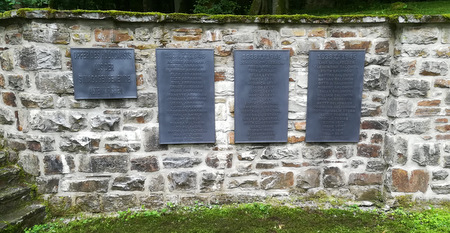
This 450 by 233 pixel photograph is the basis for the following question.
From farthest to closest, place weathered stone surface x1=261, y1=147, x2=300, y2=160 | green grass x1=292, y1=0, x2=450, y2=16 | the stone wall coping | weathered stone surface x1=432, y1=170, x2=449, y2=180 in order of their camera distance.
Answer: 1. green grass x1=292, y1=0, x2=450, y2=16
2. weathered stone surface x1=261, y1=147, x2=300, y2=160
3. weathered stone surface x1=432, y1=170, x2=449, y2=180
4. the stone wall coping

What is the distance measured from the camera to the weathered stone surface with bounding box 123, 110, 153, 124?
3.22m

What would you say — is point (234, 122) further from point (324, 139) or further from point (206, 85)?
point (324, 139)

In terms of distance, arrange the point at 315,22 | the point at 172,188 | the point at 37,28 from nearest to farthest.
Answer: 1. the point at 37,28
2. the point at 315,22
3. the point at 172,188

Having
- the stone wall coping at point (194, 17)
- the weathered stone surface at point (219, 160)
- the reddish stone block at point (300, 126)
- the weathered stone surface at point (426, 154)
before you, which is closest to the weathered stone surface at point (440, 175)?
the weathered stone surface at point (426, 154)

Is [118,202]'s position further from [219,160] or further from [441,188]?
[441,188]

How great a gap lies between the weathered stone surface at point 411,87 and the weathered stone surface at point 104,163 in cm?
326

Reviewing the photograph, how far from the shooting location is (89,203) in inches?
130

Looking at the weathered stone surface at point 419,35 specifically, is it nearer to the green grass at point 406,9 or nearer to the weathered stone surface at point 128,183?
the green grass at point 406,9

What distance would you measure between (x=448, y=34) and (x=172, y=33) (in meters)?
3.11

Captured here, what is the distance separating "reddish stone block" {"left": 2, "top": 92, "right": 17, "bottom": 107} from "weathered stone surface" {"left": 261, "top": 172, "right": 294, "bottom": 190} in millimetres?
3029

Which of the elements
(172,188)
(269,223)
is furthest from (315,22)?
(172,188)

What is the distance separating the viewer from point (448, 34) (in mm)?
3141

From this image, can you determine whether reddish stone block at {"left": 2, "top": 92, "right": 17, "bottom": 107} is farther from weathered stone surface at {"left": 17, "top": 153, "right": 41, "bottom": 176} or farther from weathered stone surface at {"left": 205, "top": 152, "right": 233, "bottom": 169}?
weathered stone surface at {"left": 205, "top": 152, "right": 233, "bottom": 169}

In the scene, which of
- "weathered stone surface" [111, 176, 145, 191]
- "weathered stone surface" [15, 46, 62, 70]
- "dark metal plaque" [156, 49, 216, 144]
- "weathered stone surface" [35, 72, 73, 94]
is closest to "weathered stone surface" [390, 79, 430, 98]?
"dark metal plaque" [156, 49, 216, 144]
